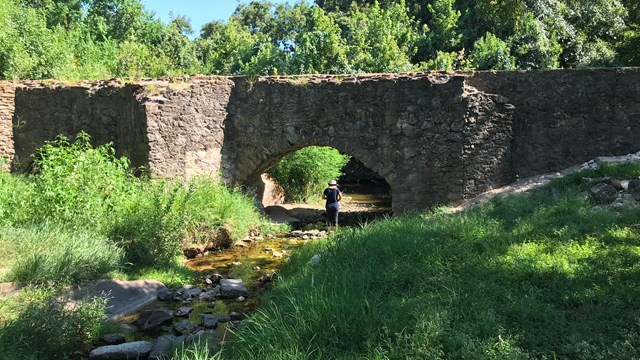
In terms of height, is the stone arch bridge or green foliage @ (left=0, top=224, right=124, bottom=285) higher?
the stone arch bridge

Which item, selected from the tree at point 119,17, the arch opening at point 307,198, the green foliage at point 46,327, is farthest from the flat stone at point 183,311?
the tree at point 119,17

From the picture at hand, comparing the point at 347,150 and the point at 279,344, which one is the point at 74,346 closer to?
the point at 279,344

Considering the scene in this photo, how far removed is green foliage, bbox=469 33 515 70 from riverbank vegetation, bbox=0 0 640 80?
3cm

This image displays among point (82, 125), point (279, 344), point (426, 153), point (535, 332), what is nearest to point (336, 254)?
point (279, 344)

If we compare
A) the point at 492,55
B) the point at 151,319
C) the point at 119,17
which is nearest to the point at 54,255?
the point at 151,319

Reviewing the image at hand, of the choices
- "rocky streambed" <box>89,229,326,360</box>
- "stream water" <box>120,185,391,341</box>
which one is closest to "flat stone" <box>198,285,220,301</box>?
"rocky streambed" <box>89,229,326,360</box>

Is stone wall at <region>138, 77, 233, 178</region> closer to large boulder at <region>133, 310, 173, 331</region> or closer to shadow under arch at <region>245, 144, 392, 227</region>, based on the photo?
shadow under arch at <region>245, 144, 392, 227</region>

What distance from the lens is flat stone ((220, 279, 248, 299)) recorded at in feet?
23.1

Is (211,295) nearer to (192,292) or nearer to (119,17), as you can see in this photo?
(192,292)

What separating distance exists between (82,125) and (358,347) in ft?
31.4

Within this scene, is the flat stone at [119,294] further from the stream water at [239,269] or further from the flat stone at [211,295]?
the flat stone at [211,295]

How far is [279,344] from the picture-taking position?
157 inches

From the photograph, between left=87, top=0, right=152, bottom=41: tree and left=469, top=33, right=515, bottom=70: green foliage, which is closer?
left=469, top=33, right=515, bottom=70: green foliage

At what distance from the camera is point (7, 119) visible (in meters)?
12.0
